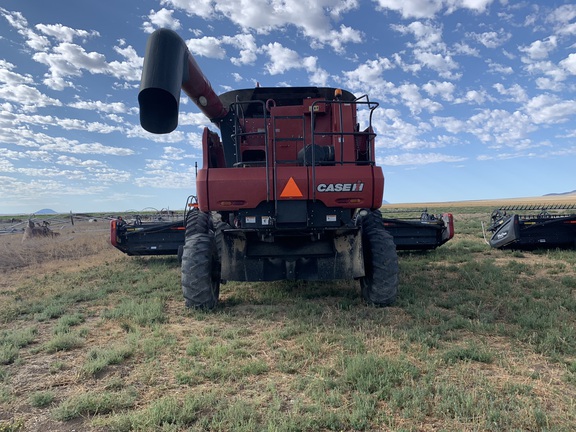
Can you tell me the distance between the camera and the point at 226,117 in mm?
6234

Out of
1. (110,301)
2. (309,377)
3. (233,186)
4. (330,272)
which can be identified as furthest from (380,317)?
(110,301)

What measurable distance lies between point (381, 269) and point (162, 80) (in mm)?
3573

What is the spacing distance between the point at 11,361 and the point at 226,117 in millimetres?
4194

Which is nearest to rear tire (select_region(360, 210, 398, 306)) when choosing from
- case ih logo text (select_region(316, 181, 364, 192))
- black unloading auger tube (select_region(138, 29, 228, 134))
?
case ih logo text (select_region(316, 181, 364, 192))

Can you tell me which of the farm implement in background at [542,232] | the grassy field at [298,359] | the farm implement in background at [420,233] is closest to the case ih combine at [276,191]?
the grassy field at [298,359]

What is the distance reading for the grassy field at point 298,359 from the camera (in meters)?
2.70

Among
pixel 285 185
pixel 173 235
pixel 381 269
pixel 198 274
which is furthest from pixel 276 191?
pixel 173 235

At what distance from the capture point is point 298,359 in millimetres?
3676

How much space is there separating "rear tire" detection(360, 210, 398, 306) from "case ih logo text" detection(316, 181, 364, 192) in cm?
94

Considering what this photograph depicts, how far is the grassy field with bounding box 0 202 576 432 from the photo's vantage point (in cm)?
270

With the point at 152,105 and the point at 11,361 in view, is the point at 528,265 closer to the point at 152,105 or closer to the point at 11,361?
the point at 152,105

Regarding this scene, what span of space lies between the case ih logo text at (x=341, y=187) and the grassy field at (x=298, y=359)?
1.59 metres

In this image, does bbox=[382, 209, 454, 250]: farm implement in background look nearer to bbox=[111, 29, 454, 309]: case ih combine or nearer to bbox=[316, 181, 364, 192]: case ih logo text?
bbox=[111, 29, 454, 309]: case ih combine

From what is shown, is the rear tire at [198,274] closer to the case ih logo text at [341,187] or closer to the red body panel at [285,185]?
the red body panel at [285,185]
